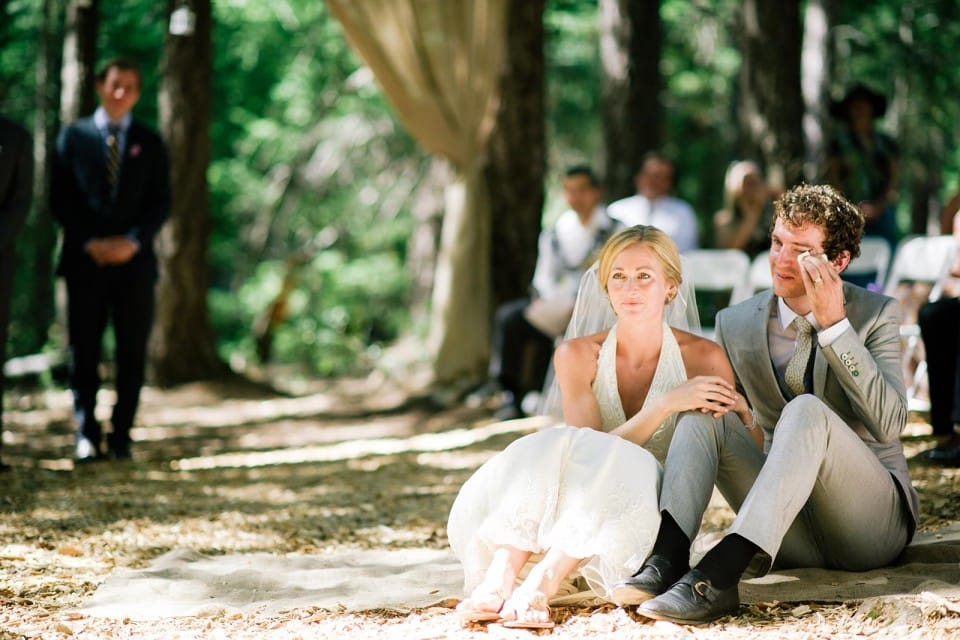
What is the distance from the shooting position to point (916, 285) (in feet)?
22.6

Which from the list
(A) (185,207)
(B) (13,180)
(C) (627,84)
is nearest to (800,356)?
(B) (13,180)

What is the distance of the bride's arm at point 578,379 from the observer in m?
3.77

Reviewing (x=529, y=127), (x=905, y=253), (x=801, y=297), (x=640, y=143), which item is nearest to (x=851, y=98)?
(x=905, y=253)

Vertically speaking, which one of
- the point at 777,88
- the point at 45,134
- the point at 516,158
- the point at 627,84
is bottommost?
the point at 516,158

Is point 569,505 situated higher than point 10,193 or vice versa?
point 10,193

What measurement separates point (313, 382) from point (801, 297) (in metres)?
8.96

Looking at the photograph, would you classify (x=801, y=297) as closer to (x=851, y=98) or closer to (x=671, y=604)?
(x=671, y=604)

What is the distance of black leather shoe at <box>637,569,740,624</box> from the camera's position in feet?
9.83

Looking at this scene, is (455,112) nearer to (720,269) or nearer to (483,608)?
(720,269)

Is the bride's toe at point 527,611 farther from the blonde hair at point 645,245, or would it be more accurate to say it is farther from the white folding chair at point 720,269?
the white folding chair at point 720,269

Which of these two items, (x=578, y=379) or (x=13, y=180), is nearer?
(x=578, y=379)

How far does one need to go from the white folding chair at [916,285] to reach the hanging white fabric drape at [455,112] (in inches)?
119

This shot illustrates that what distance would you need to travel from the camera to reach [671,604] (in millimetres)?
3002

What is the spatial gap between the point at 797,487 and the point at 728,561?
0.91 feet
